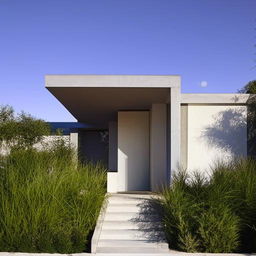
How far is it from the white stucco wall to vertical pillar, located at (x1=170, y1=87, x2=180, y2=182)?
1336mm

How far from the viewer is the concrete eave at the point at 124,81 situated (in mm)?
8242

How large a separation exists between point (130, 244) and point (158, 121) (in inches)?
184

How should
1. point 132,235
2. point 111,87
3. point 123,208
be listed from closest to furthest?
point 132,235 < point 123,208 < point 111,87

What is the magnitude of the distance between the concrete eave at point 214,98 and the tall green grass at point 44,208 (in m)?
3.67

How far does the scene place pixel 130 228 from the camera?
7.40 meters

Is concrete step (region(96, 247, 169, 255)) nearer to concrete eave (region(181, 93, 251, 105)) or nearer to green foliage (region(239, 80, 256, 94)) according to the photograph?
concrete eave (region(181, 93, 251, 105))

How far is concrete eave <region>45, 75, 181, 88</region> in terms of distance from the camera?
824 centimetres

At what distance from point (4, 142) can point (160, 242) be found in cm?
1130

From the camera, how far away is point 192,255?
6.20 metres

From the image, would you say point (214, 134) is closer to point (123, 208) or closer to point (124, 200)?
point (124, 200)

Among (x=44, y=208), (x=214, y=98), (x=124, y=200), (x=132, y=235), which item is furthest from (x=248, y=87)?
(x=44, y=208)

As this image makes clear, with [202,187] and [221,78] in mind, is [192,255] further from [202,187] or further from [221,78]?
[221,78]

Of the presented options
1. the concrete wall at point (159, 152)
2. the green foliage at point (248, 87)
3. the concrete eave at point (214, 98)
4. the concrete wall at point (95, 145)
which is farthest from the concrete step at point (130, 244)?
the concrete wall at point (95, 145)

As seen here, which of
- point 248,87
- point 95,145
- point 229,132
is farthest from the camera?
point 95,145
